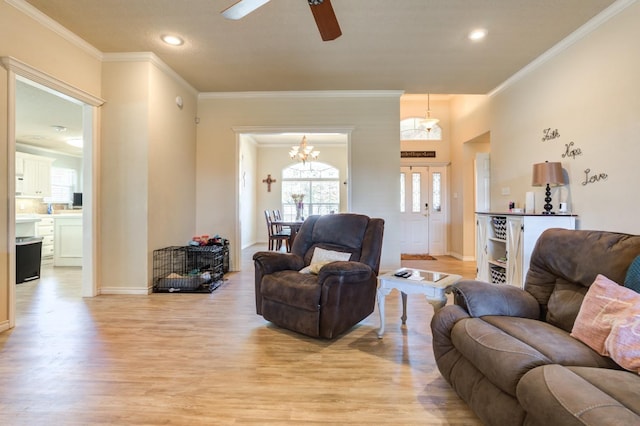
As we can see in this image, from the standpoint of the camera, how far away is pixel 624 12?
8.75 ft

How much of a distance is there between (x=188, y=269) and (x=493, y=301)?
146 inches

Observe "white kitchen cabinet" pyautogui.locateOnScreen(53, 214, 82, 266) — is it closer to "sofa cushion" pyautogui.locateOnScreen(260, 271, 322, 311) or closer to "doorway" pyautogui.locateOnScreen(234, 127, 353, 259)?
"doorway" pyautogui.locateOnScreen(234, 127, 353, 259)

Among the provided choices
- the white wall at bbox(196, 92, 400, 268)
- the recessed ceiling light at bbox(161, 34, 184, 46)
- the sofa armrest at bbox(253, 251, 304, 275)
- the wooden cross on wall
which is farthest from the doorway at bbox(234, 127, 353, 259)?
the sofa armrest at bbox(253, 251, 304, 275)

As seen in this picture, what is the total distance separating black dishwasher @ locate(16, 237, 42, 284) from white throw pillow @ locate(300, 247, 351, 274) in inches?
166

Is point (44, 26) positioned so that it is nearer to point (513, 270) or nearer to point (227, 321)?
point (227, 321)

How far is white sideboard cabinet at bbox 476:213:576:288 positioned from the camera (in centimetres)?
324

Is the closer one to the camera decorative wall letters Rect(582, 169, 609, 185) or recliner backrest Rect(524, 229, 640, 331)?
recliner backrest Rect(524, 229, 640, 331)

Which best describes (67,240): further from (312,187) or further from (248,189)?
(312,187)

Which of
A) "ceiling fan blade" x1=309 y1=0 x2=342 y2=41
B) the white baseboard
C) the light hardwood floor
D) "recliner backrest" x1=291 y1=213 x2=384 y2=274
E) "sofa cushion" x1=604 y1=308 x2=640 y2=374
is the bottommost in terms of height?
the light hardwood floor

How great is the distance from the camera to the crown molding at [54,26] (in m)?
2.68

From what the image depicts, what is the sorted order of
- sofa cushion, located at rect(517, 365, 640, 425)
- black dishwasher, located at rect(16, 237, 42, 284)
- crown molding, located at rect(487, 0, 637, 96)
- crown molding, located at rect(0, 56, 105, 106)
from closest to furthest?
sofa cushion, located at rect(517, 365, 640, 425) < crown molding, located at rect(0, 56, 105, 106) < crown molding, located at rect(487, 0, 637, 96) < black dishwasher, located at rect(16, 237, 42, 284)

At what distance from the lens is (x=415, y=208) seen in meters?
6.75

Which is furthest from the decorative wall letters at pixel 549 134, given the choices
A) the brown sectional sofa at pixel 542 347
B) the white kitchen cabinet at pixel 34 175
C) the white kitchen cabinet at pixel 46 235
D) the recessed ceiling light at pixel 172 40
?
the white kitchen cabinet at pixel 34 175

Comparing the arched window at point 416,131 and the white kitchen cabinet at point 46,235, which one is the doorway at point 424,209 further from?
the white kitchen cabinet at point 46,235
